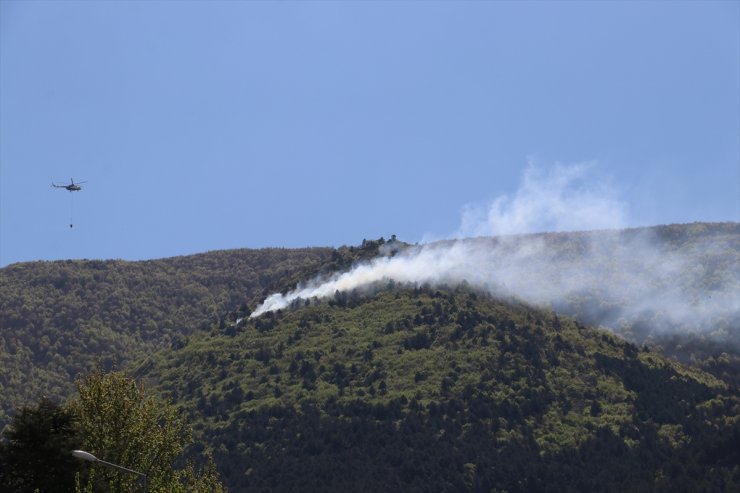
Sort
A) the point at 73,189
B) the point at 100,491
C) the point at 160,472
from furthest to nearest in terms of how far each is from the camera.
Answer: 1. the point at 73,189
2. the point at 160,472
3. the point at 100,491

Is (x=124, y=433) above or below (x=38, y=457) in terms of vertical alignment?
above

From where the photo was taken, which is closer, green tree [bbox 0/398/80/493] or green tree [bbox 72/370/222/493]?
green tree [bbox 0/398/80/493]

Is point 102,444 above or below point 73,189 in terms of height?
below

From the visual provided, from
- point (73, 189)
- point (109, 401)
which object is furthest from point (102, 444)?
point (73, 189)

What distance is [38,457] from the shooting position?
8050 centimetres

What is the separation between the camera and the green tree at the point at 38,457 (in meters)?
80.0

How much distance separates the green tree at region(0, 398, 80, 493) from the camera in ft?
262

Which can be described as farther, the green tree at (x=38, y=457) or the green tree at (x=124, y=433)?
the green tree at (x=124, y=433)

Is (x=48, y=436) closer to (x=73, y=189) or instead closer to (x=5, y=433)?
(x=5, y=433)

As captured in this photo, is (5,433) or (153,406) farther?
(153,406)

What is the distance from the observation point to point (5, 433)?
8138cm

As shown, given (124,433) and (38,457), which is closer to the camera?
(38,457)

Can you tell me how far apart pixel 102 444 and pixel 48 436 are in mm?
4185

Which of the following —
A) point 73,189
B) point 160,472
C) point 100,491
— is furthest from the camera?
point 73,189
